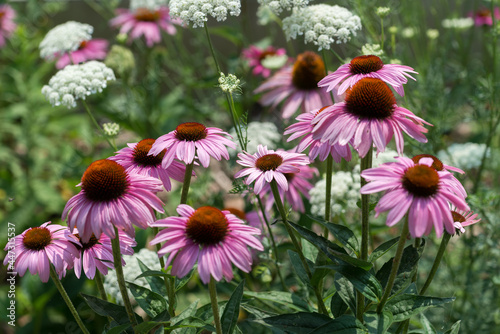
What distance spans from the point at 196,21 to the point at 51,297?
1444mm

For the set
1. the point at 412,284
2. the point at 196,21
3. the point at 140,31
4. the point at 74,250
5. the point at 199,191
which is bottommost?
the point at 199,191

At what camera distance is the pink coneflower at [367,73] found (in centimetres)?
115

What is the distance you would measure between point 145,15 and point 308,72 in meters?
1.24

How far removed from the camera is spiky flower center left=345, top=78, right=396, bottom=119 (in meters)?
1.03

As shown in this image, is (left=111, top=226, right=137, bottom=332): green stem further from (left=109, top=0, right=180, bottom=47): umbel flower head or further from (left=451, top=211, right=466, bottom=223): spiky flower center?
(left=109, top=0, right=180, bottom=47): umbel flower head

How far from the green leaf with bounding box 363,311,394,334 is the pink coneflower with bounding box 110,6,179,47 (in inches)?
82.2

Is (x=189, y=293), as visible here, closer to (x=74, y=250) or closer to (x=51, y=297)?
(x=51, y=297)

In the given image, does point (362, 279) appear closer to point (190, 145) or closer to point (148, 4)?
point (190, 145)

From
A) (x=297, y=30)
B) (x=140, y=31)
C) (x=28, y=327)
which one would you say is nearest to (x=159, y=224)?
(x=297, y=30)

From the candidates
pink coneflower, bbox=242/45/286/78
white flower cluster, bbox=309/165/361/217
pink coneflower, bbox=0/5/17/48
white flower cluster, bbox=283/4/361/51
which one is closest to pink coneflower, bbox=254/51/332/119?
white flower cluster, bbox=309/165/361/217

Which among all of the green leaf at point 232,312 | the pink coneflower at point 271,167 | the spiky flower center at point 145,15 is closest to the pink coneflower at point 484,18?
the spiky flower center at point 145,15

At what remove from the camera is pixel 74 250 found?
111 centimetres

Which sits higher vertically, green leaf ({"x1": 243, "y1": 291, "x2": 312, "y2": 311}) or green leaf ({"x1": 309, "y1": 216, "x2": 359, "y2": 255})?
green leaf ({"x1": 309, "y1": 216, "x2": 359, "y2": 255})

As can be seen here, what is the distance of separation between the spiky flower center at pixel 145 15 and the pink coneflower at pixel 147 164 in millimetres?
1808
